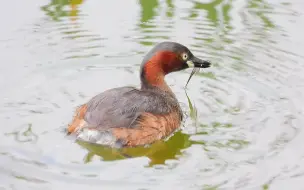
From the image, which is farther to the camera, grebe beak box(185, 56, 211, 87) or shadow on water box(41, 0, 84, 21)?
shadow on water box(41, 0, 84, 21)

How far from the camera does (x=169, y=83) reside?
8.78 metres

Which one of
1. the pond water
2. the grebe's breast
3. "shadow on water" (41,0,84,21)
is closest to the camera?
the pond water

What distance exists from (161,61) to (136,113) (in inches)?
34.6

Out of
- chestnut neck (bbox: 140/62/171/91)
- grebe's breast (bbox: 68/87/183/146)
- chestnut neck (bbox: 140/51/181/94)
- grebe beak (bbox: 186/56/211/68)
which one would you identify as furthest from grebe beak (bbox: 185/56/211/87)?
grebe's breast (bbox: 68/87/183/146)

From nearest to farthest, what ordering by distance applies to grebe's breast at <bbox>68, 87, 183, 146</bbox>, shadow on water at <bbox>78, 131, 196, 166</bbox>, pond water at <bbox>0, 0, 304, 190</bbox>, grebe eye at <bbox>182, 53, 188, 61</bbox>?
1. pond water at <bbox>0, 0, 304, 190</bbox>
2. shadow on water at <bbox>78, 131, 196, 166</bbox>
3. grebe's breast at <bbox>68, 87, 183, 146</bbox>
4. grebe eye at <bbox>182, 53, 188, 61</bbox>

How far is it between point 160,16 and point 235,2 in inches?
45.2

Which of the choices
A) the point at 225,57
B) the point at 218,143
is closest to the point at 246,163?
the point at 218,143

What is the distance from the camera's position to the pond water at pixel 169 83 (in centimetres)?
676

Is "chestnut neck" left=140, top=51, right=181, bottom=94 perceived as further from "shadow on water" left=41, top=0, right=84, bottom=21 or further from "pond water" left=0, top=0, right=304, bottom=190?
"shadow on water" left=41, top=0, right=84, bottom=21

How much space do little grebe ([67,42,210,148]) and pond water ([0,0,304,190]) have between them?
14 cm

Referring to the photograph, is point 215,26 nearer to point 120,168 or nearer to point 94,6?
point 94,6

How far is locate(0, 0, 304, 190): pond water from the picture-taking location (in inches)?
266

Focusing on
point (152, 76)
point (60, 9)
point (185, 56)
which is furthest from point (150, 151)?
point (60, 9)

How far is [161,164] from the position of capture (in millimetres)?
7008
